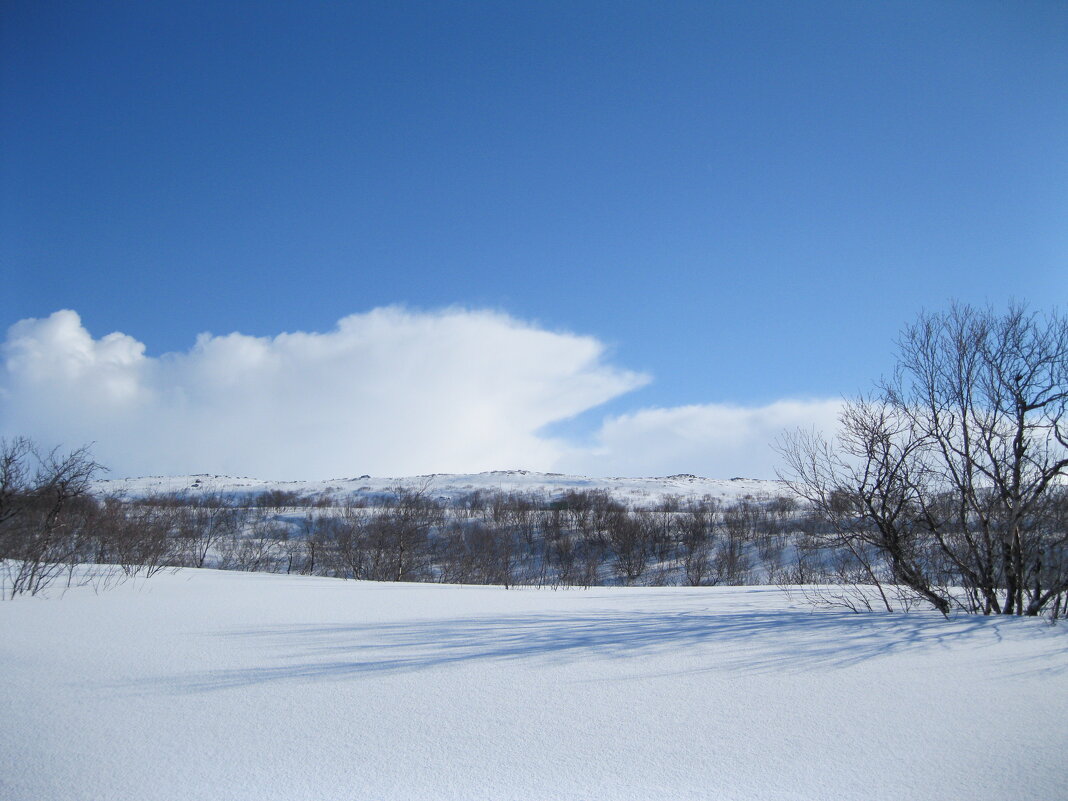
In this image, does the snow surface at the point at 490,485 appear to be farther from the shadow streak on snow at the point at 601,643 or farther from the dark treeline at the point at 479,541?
the shadow streak on snow at the point at 601,643

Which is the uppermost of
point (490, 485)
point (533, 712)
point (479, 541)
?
point (490, 485)

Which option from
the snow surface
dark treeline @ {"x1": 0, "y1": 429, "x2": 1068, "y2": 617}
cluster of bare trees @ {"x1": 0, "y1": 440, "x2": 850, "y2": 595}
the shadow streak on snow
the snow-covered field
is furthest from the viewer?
the snow surface

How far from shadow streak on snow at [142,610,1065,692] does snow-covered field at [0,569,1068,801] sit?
4 centimetres

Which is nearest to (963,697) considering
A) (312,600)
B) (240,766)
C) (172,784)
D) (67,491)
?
(240,766)

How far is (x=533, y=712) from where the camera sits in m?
3.50

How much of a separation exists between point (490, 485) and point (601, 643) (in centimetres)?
7254

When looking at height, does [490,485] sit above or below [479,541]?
above

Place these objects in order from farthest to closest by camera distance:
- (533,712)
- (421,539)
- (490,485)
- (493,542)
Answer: (490,485)
(493,542)
(421,539)
(533,712)

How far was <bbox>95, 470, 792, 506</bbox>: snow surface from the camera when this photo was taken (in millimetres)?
68625

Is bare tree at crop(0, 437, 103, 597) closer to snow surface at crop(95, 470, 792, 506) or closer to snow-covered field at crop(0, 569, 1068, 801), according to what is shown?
snow-covered field at crop(0, 569, 1068, 801)

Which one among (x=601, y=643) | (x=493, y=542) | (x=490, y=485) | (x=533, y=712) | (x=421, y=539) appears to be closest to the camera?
(x=533, y=712)

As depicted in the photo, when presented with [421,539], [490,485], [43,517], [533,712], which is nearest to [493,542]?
[421,539]

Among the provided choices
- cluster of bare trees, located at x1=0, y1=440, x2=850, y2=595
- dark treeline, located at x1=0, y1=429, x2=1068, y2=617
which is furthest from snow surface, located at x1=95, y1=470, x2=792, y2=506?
cluster of bare trees, located at x1=0, y1=440, x2=850, y2=595

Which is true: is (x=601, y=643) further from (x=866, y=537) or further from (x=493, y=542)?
(x=493, y=542)
